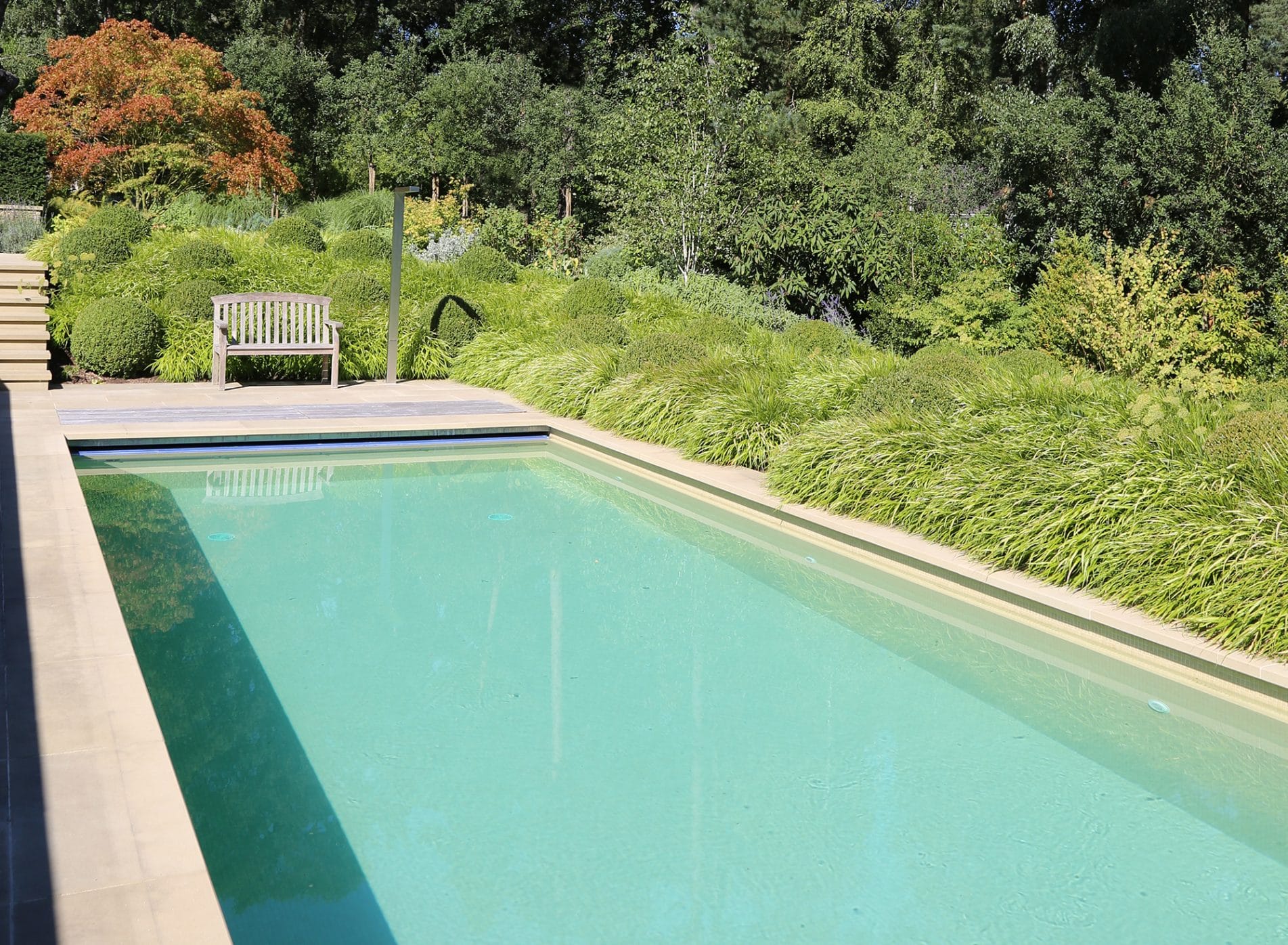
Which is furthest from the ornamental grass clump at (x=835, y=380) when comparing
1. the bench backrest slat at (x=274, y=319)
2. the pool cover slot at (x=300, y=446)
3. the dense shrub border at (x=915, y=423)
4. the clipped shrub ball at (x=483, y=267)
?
the clipped shrub ball at (x=483, y=267)

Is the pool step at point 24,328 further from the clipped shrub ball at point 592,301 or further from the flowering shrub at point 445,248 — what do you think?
the clipped shrub ball at point 592,301

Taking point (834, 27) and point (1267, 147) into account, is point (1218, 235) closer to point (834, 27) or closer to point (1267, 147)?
point (1267, 147)

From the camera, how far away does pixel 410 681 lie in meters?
4.29

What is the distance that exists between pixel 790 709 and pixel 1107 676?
129cm

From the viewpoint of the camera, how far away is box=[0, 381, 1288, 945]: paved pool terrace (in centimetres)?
227

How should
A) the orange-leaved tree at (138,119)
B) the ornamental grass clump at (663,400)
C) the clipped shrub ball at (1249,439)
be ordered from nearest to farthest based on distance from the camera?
the clipped shrub ball at (1249,439), the ornamental grass clump at (663,400), the orange-leaved tree at (138,119)

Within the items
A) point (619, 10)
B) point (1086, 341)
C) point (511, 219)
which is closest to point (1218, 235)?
point (1086, 341)

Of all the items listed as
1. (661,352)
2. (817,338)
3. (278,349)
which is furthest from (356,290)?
(817,338)

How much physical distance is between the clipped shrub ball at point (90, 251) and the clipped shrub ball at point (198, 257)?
0.52m

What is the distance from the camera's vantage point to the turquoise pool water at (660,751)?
2.94 m

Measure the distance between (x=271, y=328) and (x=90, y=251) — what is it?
226cm

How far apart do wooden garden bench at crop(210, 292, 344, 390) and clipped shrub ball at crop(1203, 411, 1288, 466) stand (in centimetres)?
677

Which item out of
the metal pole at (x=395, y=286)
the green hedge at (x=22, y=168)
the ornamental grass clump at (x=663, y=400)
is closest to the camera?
the ornamental grass clump at (x=663, y=400)

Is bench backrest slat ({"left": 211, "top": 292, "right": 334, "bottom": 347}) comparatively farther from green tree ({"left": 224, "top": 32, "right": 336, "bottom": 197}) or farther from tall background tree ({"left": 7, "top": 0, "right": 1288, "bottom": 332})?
green tree ({"left": 224, "top": 32, "right": 336, "bottom": 197})
